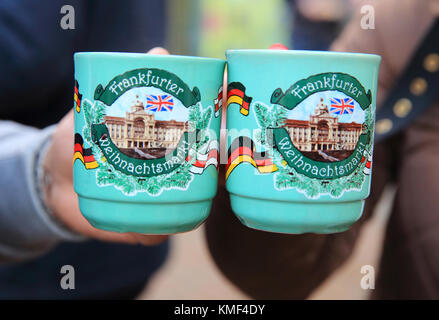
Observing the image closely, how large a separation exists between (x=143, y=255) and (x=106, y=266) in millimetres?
103

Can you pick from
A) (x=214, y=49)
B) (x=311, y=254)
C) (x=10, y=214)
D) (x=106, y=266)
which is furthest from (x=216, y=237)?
(x=214, y=49)

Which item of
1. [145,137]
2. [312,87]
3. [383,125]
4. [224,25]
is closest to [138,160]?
[145,137]

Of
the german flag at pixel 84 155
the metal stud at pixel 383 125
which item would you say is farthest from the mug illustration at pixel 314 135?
the metal stud at pixel 383 125

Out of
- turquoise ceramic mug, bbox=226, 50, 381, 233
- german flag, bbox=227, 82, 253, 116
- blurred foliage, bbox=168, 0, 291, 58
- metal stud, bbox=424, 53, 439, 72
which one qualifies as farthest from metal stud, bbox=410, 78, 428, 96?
blurred foliage, bbox=168, 0, 291, 58

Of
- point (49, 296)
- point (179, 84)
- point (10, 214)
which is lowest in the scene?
point (49, 296)

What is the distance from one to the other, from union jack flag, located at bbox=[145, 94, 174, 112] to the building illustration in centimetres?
16

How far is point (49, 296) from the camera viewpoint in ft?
3.64

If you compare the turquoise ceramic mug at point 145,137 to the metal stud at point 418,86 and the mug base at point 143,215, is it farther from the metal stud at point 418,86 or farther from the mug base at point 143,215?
the metal stud at point 418,86

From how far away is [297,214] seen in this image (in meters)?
0.69

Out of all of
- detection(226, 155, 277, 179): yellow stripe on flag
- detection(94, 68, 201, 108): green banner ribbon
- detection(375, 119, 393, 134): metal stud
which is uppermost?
detection(94, 68, 201, 108): green banner ribbon

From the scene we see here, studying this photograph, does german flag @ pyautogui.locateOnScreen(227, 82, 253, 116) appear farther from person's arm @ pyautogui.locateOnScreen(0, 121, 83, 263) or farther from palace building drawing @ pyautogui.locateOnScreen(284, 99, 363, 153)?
person's arm @ pyautogui.locateOnScreen(0, 121, 83, 263)

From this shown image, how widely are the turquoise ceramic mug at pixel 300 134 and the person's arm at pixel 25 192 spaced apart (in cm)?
37

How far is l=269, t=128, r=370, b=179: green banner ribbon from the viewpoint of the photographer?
664 mm
